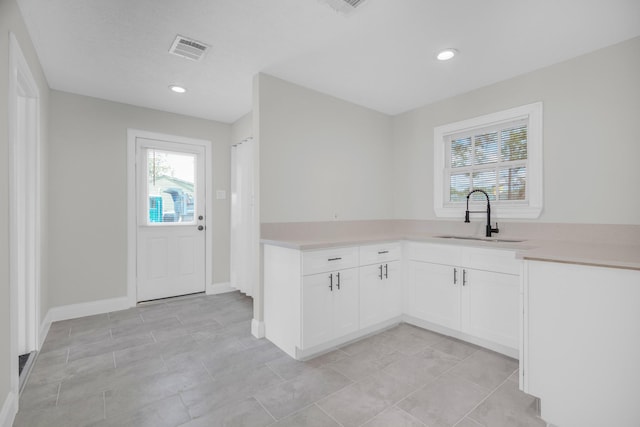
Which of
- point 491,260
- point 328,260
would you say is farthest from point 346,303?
point 491,260

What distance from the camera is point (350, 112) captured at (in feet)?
11.4

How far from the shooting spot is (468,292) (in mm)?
2627

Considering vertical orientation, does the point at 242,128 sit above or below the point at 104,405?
above

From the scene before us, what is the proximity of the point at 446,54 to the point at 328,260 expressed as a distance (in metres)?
1.96

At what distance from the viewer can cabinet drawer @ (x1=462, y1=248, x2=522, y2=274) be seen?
7.75ft

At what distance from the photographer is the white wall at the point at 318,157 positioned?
280 cm

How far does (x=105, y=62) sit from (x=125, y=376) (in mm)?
2603

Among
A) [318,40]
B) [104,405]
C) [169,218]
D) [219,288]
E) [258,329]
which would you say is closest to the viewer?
[104,405]

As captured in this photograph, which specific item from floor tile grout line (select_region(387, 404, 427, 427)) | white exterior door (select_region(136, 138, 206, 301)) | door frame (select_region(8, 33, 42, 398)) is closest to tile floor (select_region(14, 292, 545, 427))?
floor tile grout line (select_region(387, 404, 427, 427))

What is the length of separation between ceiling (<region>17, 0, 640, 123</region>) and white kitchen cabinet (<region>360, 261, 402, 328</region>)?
1.86 metres

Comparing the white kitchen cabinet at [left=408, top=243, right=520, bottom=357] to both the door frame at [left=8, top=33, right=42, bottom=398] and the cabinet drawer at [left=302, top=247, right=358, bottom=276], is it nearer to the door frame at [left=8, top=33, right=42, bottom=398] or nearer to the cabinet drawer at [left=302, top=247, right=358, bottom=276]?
the cabinet drawer at [left=302, top=247, right=358, bottom=276]

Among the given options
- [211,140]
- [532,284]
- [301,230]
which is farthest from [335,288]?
[211,140]

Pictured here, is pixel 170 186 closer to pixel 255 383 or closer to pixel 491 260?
pixel 255 383

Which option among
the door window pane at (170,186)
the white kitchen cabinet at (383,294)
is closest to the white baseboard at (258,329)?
the white kitchen cabinet at (383,294)
